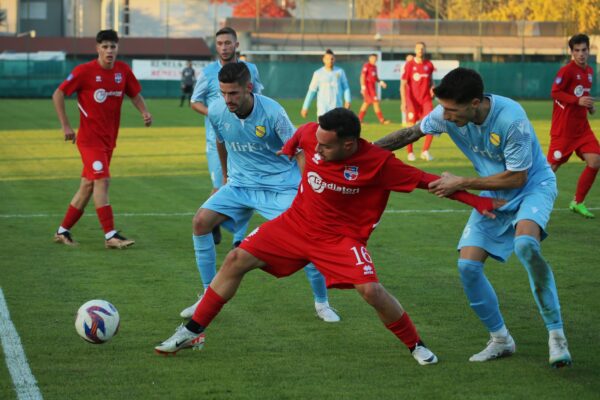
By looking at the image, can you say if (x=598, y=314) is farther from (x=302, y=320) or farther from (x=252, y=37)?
(x=252, y=37)

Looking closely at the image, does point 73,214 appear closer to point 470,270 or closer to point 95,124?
point 95,124

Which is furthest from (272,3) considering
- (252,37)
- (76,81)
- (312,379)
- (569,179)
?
(312,379)

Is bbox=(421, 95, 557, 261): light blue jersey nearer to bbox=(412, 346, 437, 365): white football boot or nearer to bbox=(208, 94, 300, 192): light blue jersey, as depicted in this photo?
bbox=(412, 346, 437, 365): white football boot

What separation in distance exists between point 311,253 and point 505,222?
48.2 inches

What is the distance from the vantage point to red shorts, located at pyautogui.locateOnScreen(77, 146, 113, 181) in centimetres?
1087

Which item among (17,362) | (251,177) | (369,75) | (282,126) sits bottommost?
(17,362)

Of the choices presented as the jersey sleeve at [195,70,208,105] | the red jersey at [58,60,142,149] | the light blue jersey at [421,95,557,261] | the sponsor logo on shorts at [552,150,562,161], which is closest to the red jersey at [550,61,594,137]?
the sponsor logo on shorts at [552,150,562,161]

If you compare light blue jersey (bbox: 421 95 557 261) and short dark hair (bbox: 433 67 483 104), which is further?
light blue jersey (bbox: 421 95 557 261)

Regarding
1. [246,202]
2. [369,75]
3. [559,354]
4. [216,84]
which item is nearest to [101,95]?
[216,84]

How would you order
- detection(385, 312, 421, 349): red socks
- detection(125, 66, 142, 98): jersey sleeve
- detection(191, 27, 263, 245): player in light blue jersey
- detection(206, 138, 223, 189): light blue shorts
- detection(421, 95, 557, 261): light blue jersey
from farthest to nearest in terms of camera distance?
detection(206, 138, 223, 189): light blue shorts, detection(125, 66, 142, 98): jersey sleeve, detection(191, 27, 263, 245): player in light blue jersey, detection(385, 312, 421, 349): red socks, detection(421, 95, 557, 261): light blue jersey

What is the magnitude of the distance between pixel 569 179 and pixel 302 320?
10485 mm

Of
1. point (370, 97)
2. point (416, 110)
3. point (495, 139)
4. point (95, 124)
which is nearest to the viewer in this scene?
point (495, 139)

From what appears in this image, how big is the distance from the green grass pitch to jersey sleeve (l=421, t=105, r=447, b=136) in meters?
1.42

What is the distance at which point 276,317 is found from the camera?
7688mm
